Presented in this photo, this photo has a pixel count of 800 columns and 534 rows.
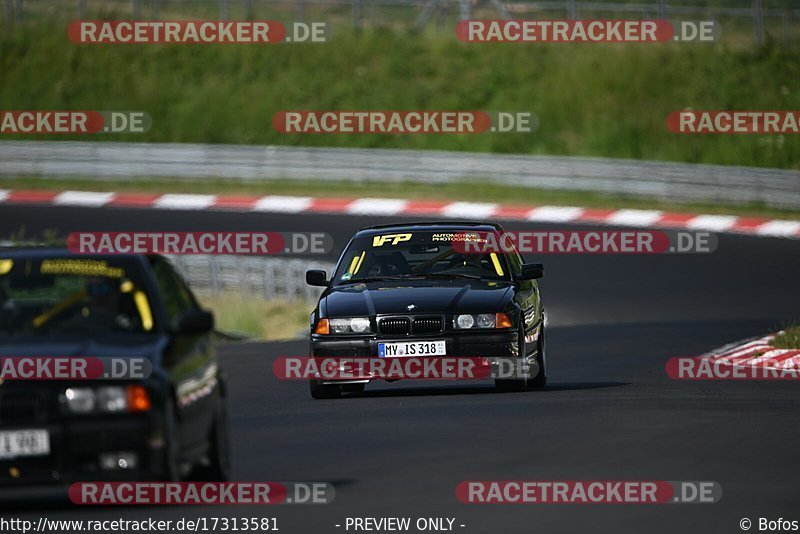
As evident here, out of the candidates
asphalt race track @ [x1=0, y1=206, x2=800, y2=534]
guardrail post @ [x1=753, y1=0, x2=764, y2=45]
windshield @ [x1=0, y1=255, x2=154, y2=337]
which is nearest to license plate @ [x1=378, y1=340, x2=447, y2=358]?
asphalt race track @ [x1=0, y1=206, x2=800, y2=534]

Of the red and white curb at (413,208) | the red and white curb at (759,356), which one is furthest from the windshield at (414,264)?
the red and white curb at (413,208)

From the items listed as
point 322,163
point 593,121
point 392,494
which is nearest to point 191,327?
point 392,494

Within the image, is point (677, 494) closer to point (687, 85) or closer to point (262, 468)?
point (262, 468)

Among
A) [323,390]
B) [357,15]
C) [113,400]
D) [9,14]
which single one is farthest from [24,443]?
[9,14]

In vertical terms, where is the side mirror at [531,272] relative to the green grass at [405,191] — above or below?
below

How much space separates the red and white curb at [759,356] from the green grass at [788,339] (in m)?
0.06

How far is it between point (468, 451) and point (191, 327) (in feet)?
9.46

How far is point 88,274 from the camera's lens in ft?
33.2

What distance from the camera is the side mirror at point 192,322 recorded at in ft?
31.5

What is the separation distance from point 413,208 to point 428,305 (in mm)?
19455

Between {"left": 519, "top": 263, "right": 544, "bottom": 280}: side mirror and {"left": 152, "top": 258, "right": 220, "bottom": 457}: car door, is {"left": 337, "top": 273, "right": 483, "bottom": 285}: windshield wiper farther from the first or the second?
{"left": 152, "top": 258, "right": 220, "bottom": 457}: car door

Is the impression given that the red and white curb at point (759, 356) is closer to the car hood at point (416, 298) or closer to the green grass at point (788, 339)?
the green grass at point (788, 339)

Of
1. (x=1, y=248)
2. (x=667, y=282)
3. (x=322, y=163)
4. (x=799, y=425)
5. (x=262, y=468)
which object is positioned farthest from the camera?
(x=322, y=163)

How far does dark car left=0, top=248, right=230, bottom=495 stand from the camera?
29.4 feet
